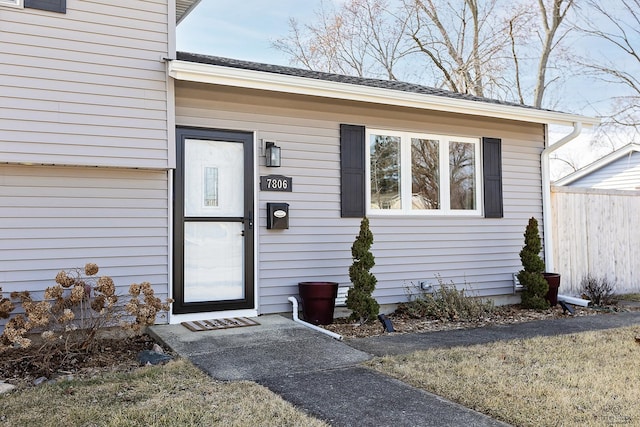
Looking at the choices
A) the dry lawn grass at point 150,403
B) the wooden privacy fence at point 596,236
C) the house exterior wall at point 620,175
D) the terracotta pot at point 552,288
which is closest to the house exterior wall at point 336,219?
the terracotta pot at point 552,288

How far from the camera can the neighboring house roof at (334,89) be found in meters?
5.07

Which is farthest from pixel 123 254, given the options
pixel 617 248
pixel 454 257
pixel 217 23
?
pixel 217 23

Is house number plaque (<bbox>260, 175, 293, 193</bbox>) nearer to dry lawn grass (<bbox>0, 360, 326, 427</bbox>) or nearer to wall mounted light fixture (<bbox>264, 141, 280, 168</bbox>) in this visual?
wall mounted light fixture (<bbox>264, 141, 280, 168</bbox>)

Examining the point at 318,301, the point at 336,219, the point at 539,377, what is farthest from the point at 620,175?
the point at 539,377

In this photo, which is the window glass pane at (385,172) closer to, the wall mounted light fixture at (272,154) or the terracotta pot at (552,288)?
the wall mounted light fixture at (272,154)

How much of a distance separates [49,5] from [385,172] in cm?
395

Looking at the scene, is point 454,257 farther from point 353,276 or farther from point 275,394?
point 275,394

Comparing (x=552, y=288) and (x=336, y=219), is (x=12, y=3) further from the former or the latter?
(x=552, y=288)

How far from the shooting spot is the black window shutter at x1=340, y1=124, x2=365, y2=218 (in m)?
6.27

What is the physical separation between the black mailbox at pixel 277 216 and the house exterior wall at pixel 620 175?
11.9 meters

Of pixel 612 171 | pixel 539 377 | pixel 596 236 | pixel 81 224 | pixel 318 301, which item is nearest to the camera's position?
pixel 539 377

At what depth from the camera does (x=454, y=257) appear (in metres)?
7.00

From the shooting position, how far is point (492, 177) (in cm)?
728

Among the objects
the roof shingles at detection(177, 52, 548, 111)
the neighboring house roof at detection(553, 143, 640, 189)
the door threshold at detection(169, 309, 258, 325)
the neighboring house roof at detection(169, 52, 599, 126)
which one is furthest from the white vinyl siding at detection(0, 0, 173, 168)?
the neighboring house roof at detection(553, 143, 640, 189)
